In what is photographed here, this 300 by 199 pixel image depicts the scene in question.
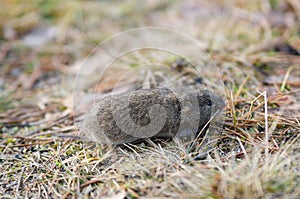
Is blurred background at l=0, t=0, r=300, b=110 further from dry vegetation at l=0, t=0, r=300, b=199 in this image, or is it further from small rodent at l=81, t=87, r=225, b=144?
small rodent at l=81, t=87, r=225, b=144

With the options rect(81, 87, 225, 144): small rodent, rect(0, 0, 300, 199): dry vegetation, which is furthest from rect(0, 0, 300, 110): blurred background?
rect(81, 87, 225, 144): small rodent

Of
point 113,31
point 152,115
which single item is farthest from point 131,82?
point 113,31

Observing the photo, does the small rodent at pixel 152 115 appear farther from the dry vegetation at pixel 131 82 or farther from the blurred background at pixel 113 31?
the blurred background at pixel 113 31

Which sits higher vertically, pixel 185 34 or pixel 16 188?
pixel 185 34

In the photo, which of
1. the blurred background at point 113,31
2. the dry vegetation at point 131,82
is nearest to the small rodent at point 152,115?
the dry vegetation at point 131,82

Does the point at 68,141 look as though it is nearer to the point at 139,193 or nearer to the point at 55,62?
the point at 139,193

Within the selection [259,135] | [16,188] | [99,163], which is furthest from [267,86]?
[16,188]
